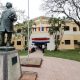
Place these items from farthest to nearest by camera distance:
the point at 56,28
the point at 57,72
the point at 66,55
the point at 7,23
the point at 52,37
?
1. the point at 52,37
2. the point at 56,28
3. the point at 66,55
4. the point at 57,72
5. the point at 7,23

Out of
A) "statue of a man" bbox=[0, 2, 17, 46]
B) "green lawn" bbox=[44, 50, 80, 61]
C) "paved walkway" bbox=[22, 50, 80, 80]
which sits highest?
"statue of a man" bbox=[0, 2, 17, 46]

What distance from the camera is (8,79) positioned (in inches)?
418

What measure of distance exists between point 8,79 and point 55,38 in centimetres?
4555

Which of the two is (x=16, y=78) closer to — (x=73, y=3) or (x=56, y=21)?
(x=73, y=3)

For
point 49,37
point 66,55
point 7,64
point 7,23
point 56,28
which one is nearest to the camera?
point 7,64

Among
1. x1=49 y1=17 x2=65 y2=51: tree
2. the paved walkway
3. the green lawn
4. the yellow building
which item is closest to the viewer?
the paved walkway

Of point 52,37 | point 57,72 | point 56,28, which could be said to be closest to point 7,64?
point 57,72

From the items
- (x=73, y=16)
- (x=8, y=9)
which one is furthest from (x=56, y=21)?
(x=8, y=9)

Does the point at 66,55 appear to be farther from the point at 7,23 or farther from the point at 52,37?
the point at 52,37

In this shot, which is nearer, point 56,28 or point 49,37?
point 56,28

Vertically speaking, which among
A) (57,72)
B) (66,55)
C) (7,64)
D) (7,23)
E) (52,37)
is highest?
(7,23)

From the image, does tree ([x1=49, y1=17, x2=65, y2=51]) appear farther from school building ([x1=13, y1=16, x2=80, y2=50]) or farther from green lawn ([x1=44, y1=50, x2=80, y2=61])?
green lawn ([x1=44, y1=50, x2=80, y2=61])

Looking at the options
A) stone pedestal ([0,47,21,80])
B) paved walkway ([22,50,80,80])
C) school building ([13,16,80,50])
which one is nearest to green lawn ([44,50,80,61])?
paved walkway ([22,50,80,80])

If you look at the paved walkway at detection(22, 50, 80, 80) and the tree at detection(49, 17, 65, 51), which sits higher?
the tree at detection(49, 17, 65, 51)
